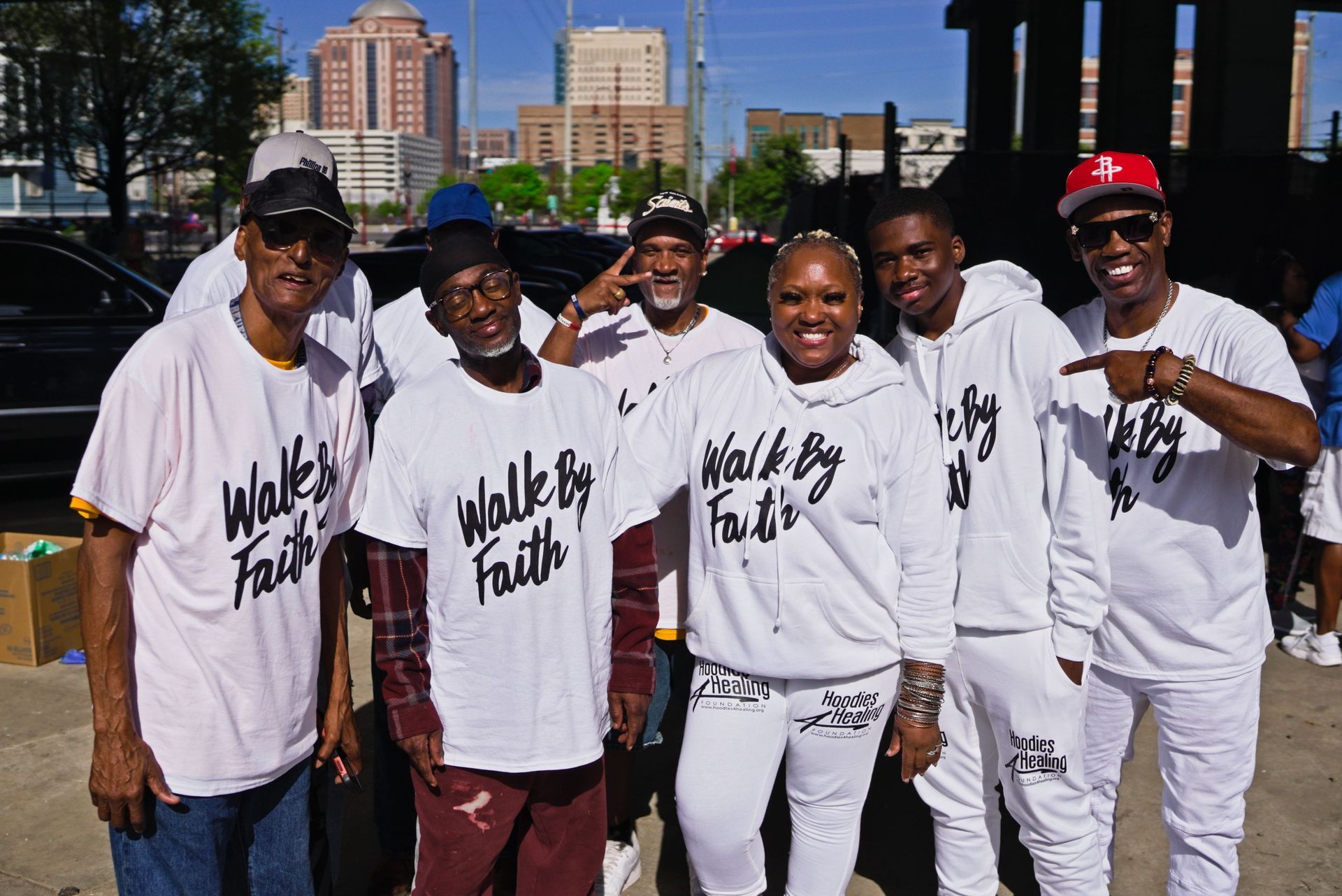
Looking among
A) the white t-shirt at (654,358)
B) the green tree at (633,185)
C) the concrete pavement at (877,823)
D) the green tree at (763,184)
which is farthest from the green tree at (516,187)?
the white t-shirt at (654,358)

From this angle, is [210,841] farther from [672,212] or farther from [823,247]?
[672,212]

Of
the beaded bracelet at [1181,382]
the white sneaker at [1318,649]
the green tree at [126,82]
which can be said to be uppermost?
the green tree at [126,82]

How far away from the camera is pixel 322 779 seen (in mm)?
2715

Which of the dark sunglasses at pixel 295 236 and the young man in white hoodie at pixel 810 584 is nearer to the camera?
the dark sunglasses at pixel 295 236

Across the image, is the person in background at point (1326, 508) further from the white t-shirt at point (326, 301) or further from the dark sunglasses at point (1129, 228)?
the white t-shirt at point (326, 301)

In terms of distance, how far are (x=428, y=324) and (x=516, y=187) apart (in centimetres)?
9859

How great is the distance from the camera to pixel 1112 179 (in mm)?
2969

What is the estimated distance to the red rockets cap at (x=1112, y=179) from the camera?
2957 mm

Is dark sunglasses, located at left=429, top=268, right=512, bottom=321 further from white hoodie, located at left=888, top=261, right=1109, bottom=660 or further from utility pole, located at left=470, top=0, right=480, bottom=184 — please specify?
utility pole, located at left=470, top=0, right=480, bottom=184

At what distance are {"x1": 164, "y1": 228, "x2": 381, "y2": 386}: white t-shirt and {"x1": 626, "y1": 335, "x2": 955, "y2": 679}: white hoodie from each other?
1.28m

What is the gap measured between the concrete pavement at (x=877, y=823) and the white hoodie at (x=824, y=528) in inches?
51.0

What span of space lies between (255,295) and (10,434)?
6.53 m

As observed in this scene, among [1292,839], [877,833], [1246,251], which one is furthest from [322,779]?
[1246,251]

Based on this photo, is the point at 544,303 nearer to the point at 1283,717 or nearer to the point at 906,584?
the point at 1283,717
